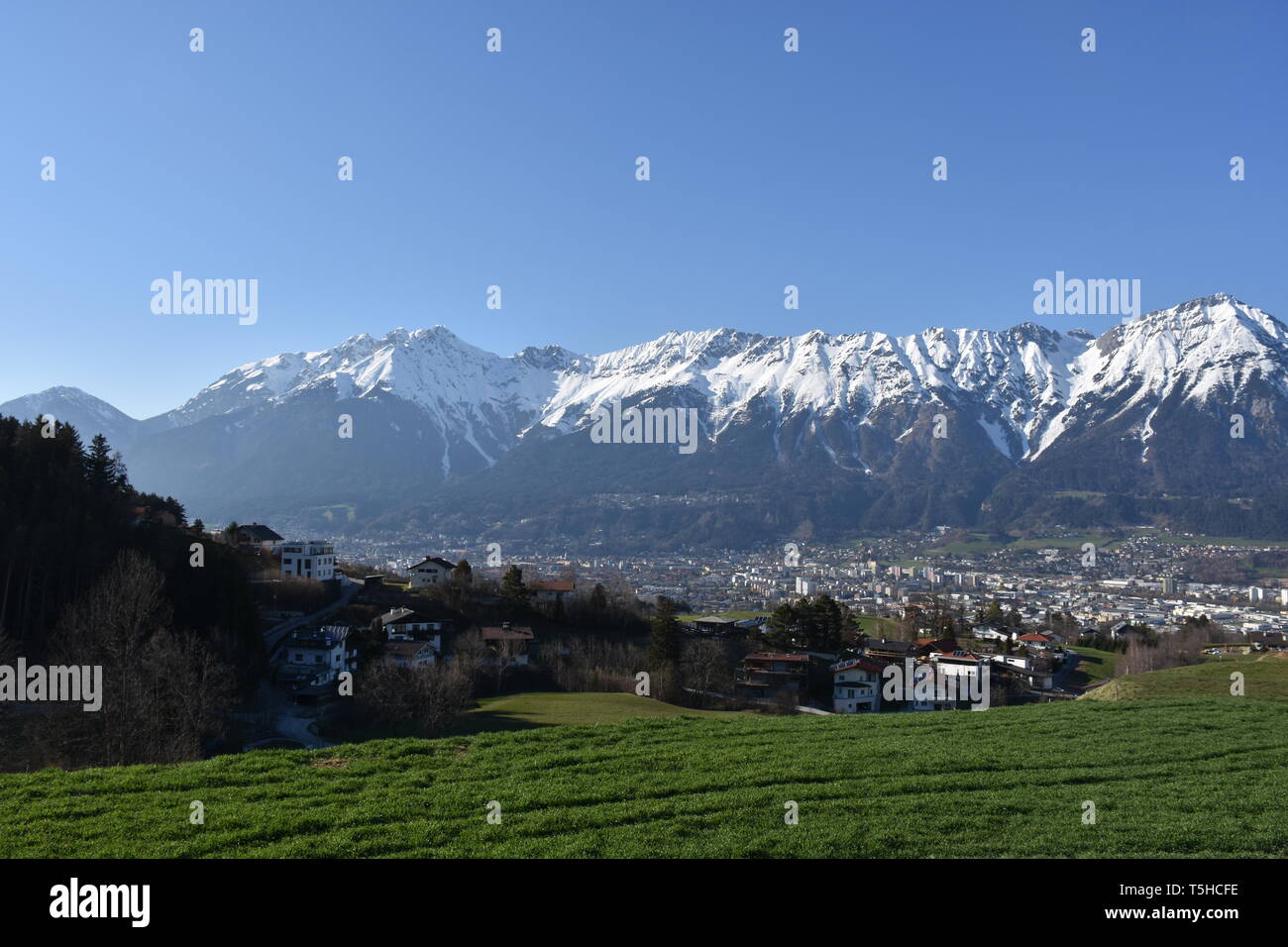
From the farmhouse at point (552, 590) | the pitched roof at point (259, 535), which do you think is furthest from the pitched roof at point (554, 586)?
the pitched roof at point (259, 535)

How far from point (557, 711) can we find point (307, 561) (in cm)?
4287

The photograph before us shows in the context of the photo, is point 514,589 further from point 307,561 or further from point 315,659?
point 315,659

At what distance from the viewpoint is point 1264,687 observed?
101 ft

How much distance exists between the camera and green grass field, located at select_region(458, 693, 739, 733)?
30.4 m

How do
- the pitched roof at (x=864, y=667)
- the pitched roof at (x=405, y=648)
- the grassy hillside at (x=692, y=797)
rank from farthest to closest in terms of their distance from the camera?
the pitched roof at (x=864, y=667) < the pitched roof at (x=405, y=648) < the grassy hillside at (x=692, y=797)

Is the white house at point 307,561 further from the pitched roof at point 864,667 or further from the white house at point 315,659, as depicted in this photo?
the pitched roof at point 864,667

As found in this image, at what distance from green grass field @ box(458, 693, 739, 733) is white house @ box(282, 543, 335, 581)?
34.4 metres

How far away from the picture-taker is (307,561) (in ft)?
225

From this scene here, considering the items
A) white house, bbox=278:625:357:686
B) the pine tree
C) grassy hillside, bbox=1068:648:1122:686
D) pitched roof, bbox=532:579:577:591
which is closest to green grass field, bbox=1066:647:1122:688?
grassy hillside, bbox=1068:648:1122:686

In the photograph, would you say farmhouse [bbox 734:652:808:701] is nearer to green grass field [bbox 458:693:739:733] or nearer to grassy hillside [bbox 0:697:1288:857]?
green grass field [bbox 458:693:739:733]

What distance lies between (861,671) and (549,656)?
19.6 metres

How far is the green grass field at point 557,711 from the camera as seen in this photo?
30.4 meters

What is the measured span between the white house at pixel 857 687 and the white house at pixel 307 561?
4237 centimetres

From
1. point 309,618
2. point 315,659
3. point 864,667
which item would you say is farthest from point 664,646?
point 309,618
